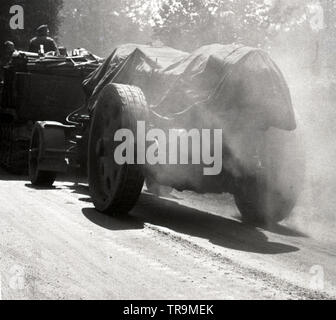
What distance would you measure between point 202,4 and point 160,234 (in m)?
30.2

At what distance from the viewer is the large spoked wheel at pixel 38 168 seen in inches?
407

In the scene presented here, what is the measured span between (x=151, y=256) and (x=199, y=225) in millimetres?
1841

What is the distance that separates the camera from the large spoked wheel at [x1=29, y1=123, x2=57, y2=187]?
10.3 m

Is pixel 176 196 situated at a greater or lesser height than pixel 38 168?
lesser

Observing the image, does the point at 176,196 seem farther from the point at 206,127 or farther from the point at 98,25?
the point at 98,25

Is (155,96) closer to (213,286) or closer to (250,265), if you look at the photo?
(250,265)

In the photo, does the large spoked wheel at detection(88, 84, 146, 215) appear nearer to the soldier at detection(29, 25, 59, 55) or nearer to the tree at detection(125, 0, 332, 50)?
the soldier at detection(29, 25, 59, 55)

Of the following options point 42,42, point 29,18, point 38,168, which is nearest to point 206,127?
point 38,168

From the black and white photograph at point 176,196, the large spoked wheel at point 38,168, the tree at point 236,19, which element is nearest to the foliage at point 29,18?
the tree at point 236,19

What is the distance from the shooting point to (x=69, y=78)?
1284 centimetres

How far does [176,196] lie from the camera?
10.5 metres

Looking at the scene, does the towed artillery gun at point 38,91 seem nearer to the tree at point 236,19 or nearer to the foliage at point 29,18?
the foliage at point 29,18

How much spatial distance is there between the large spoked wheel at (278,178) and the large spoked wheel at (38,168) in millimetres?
3729
